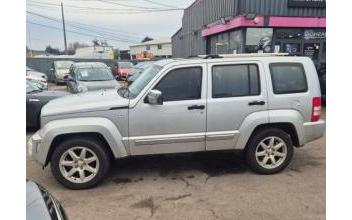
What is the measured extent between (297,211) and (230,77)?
2132 millimetres

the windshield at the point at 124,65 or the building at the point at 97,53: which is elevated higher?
the building at the point at 97,53

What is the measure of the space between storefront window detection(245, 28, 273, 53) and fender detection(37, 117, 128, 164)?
12623 mm

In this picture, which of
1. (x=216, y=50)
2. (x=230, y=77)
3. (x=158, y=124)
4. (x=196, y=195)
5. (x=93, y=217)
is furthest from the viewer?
(x=216, y=50)

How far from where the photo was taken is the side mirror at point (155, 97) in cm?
476

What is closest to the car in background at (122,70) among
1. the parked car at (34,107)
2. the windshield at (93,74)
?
the windshield at (93,74)

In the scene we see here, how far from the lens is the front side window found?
5035 mm

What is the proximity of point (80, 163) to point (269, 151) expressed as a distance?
2.86 meters

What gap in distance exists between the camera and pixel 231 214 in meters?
4.09

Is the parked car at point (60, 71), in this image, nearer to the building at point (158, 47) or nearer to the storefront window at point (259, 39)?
Answer: the storefront window at point (259, 39)

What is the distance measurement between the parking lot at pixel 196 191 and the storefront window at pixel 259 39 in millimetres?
10883

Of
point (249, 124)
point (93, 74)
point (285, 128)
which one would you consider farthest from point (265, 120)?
point (93, 74)

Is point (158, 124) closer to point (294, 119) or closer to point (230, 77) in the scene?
point (230, 77)

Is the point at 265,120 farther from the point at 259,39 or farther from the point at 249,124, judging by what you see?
the point at 259,39

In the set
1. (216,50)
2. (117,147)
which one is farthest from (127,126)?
(216,50)
